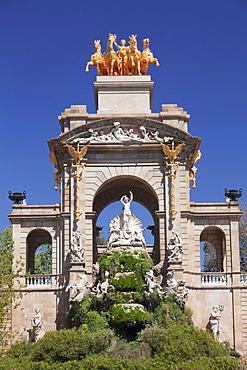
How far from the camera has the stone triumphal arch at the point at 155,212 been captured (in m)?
55.0

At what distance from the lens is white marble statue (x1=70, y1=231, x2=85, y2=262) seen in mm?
53938

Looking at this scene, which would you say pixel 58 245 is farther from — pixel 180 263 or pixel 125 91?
pixel 125 91

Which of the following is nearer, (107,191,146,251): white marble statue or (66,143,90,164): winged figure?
(107,191,146,251): white marble statue

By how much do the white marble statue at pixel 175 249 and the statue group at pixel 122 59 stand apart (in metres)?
13.4

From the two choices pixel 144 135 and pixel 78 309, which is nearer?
pixel 78 309

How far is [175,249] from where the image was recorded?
54.1 meters

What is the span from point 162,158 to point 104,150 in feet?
12.9

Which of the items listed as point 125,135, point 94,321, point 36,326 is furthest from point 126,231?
point 36,326

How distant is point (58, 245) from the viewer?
56219mm

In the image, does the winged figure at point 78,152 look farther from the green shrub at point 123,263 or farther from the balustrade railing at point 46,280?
the balustrade railing at point 46,280

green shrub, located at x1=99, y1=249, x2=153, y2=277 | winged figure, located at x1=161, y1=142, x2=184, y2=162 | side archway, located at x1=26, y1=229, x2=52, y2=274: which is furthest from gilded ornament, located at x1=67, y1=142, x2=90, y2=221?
side archway, located at x1=26, y1=229, x2=52, y2=274

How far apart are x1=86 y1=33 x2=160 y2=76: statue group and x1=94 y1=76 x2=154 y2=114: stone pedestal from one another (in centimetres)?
109

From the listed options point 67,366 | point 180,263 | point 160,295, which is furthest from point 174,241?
point 67,366

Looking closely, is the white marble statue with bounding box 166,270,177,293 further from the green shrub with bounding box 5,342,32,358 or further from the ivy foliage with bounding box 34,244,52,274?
the ivy foliage with bounding box 34,244,52,274
